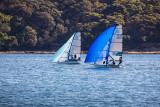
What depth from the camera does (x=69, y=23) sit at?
12862 centimetres

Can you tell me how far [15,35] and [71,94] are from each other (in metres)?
97.8

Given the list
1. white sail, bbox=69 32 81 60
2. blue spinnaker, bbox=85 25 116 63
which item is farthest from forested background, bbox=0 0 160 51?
blue spinnaker, bbox=85 25 116 63

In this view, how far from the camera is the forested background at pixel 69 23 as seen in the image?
122 metres

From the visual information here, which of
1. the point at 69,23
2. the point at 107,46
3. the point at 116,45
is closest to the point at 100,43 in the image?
the point at 107,46

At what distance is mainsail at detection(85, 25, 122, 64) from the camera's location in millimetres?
50875

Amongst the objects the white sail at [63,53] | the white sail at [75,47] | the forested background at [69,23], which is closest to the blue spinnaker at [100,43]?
the white sail at [75,47]

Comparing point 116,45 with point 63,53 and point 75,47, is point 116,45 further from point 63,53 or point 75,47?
point 63,53

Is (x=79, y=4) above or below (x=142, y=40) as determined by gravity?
above

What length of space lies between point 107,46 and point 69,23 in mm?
78502

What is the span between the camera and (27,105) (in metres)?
24.7

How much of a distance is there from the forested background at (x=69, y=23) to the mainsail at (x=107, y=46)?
6994cm

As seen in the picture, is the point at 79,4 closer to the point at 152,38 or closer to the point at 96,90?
the point at 152,38

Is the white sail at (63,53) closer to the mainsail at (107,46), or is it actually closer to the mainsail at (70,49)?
the mainsail at (70,49)

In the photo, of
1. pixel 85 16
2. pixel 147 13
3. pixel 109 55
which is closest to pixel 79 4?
pixel 85 16
